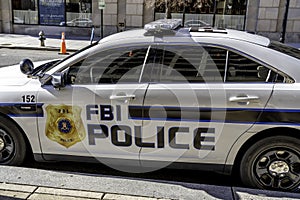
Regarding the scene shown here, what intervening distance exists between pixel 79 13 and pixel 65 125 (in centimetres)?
1705

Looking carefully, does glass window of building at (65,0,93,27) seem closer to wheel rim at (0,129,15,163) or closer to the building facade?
the building facade

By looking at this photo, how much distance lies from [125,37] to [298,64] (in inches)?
71.1

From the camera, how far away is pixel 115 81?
10.5 ft

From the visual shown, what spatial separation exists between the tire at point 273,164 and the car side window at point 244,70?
61 centimetres

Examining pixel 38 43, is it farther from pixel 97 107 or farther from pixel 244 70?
pixel 244 70

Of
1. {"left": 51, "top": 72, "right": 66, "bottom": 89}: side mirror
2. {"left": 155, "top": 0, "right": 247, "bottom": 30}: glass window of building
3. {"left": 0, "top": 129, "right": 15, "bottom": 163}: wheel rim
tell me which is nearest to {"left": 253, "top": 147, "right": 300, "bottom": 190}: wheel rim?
{"left": 51, "top": 72, "right": 66, "bottom": 89}: side mirror

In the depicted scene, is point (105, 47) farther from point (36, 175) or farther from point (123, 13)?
point (123, 13)

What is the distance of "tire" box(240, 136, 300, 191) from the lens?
294 centimetres

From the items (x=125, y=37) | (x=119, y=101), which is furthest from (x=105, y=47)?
(x=119, y=101)

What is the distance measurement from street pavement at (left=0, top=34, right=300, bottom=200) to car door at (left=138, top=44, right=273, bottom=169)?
13.2 inches

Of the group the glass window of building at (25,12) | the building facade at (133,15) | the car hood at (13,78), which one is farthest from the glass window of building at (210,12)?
the car hood at (13,78)

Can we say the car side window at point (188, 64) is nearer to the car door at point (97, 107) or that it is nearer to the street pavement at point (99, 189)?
the car door at point (97, 107)

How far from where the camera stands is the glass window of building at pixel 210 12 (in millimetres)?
17453

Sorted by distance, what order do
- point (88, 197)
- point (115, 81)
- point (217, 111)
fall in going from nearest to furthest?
point (88, 197), point (217, 111), point (115, 81)
